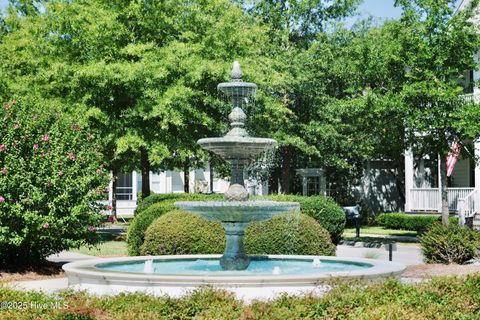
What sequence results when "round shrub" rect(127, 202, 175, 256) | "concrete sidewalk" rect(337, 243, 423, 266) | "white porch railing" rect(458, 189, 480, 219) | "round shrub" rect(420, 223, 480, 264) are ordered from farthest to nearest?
"white porch railing" rect(458, 189, 480, 219)
"concrete sidewalk" rect(337, 243, 423, 266)
"round shrub" rect(127, 202, 175, 256)
"round shrub" rect(420, 223, 480, 264)

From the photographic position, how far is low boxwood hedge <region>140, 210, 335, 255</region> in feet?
58.0

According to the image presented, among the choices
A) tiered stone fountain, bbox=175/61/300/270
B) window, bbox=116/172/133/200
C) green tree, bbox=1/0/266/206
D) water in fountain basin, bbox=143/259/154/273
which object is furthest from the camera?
window, bbox=116/172/133/200

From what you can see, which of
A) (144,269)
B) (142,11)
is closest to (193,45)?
(142,11)

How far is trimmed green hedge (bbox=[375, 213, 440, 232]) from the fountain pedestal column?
63.2 ft

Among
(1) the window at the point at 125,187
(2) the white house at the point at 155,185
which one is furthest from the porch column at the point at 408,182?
(1) the window at the point at 125,187

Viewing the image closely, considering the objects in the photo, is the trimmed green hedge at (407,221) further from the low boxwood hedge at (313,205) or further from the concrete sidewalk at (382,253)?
the low boxwood hedge at (313,205)

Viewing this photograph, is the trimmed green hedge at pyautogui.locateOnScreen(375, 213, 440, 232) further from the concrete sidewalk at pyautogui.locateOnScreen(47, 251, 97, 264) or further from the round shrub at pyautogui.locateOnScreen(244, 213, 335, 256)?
the concrete sidewalk at pyautogui.locateOnScreen(47, 251, 97, 264)

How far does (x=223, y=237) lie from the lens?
17891mm

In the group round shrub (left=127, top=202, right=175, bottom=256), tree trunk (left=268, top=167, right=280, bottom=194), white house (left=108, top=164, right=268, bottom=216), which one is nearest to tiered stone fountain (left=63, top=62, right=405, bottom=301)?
round shrub (left=127, top=202, right=175, bottom=256)

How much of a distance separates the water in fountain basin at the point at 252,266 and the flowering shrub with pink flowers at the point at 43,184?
3.25m

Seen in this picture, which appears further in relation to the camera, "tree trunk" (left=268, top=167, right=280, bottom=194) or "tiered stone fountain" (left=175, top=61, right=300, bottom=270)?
"tree trunk" (left=268, top=167, right=280, bottom=194)

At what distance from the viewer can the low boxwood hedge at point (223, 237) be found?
1767cm

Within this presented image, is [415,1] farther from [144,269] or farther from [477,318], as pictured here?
[477,318]

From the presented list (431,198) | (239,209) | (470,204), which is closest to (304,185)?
(431,198)
